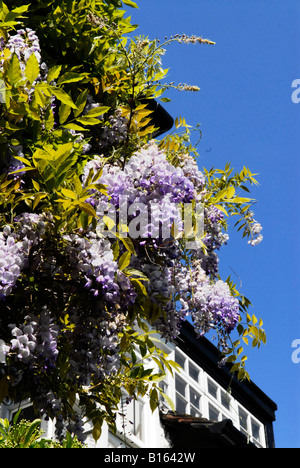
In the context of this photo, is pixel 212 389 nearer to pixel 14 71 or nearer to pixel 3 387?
pixel 3 387

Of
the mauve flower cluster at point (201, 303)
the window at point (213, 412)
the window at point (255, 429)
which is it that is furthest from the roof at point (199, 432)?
the mauve flower cluster at point (201, 303)

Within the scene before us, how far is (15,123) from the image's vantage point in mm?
3734

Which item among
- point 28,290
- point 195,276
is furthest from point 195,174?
point 28,290

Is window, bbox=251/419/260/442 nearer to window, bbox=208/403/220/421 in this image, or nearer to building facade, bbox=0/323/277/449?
building facade, bbox=0/323/277/449

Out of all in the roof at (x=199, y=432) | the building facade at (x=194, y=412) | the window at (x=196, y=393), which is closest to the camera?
the building facade at (x=194, y=412)

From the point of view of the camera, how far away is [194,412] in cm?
1836

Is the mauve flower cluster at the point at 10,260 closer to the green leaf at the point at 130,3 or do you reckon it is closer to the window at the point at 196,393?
the green leaf at the point at 130,3

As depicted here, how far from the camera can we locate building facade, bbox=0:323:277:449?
515 inches

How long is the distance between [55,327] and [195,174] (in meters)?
1.36

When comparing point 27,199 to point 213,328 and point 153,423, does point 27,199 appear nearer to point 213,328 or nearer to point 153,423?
point 213,328

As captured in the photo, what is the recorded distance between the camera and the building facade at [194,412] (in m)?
13.1

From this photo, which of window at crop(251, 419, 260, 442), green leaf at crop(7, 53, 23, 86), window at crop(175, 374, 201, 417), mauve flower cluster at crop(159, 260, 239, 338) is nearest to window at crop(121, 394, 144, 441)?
window at crop(175, 374, 201, 417)
